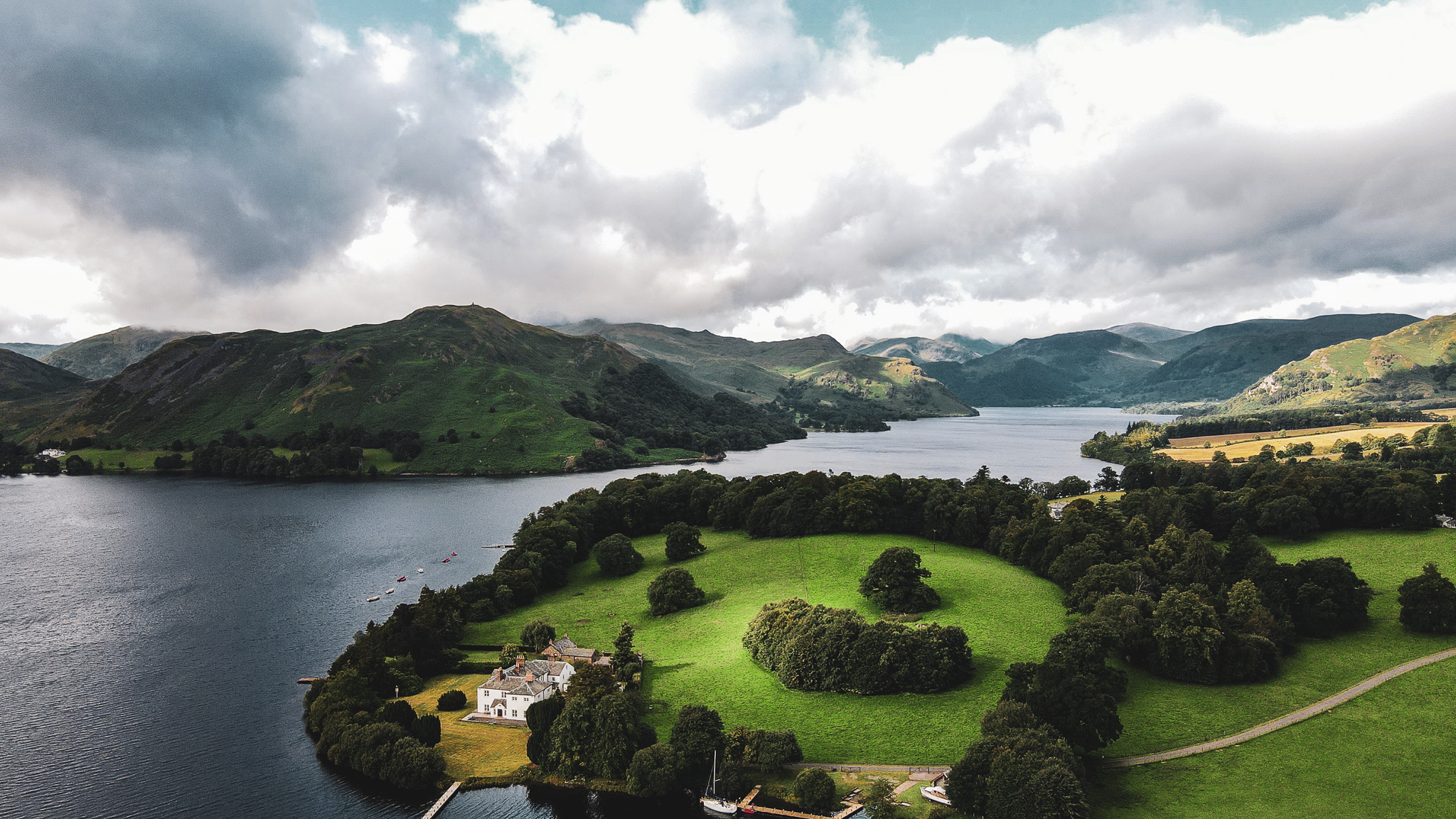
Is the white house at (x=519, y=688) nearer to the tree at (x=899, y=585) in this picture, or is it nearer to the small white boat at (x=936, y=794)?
the small white boat at (x=936, y=794)

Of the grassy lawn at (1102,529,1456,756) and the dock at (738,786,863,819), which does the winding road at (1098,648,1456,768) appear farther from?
the dock at (738,786,863,819)

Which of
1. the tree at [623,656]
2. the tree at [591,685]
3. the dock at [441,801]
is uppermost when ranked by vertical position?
the tree at [591,685]

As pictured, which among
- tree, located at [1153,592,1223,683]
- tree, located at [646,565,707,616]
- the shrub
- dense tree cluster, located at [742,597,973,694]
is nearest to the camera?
tree, located at [1153,592,1223,683]

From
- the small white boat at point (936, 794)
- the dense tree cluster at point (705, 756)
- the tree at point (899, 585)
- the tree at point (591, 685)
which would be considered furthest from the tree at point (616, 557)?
the small white boat at point (936, 794)

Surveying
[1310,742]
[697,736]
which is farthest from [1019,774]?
[1310,742]

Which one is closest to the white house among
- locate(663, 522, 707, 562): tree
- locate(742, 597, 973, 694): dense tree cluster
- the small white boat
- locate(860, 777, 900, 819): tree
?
locate(742, 597, 973, 694): dense tree cluster

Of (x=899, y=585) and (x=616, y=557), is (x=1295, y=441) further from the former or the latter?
(x=616, y=557)
